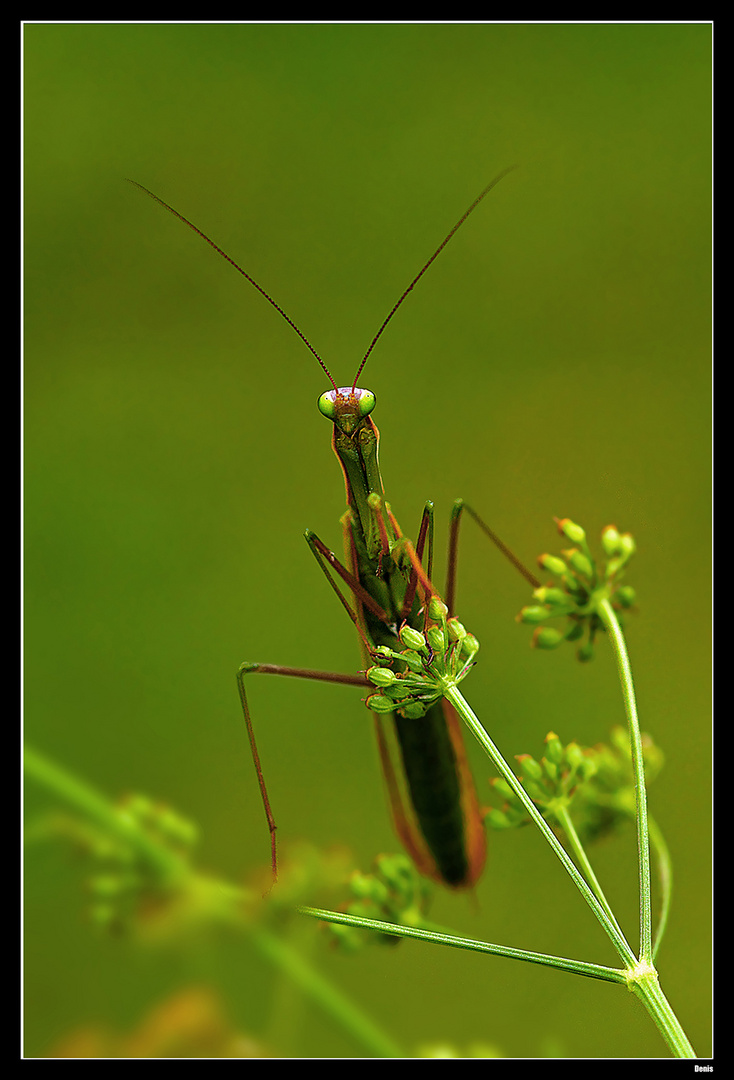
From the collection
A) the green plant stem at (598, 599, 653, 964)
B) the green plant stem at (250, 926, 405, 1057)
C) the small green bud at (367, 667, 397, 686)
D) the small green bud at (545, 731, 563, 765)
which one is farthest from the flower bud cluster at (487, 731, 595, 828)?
the green plant stem at (250, 926, 405, 1057)

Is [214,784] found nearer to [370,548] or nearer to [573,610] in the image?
[370,548]

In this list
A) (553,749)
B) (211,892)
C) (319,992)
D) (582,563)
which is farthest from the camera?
(211,892)

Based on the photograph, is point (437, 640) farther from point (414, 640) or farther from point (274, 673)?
point (274, 673)

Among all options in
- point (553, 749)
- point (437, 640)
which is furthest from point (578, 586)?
point (437, 640)

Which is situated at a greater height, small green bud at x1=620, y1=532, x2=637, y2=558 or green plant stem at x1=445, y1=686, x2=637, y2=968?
small green bud at x1=620, y1=532, x2=637, y2=558

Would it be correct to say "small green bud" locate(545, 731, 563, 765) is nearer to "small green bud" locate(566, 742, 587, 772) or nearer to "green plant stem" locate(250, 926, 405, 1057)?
"small green bud" locate(566, 742, 587, 772)
